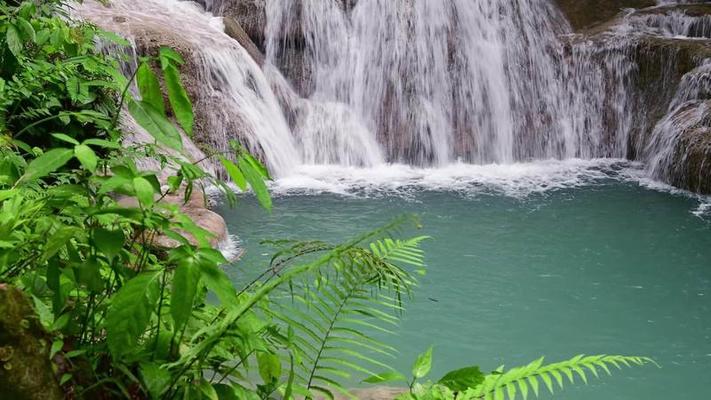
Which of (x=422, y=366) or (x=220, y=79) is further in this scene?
(x=220, y=79)

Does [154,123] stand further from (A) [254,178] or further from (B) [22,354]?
(B) [22,354]

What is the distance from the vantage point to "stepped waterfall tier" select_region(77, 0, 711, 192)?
38.4ft

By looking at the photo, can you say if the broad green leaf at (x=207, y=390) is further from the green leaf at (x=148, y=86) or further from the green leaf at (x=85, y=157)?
the green leaf at (x=148, y=86)

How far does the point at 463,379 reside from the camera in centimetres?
185

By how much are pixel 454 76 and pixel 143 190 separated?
1202 cm

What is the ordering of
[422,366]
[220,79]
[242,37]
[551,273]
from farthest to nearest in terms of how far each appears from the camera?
1. [242,37]
2. [220,79]
3. [551,273]
4. [422,366]

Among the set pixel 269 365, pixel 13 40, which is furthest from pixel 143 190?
pixel 13 40

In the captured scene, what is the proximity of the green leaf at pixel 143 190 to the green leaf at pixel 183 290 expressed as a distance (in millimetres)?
156

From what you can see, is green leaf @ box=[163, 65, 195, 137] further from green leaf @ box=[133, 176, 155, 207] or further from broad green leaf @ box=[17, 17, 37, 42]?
broad green leaf @ box=[17, 17, 37, 42]

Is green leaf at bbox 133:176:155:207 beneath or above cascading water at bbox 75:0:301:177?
beneath

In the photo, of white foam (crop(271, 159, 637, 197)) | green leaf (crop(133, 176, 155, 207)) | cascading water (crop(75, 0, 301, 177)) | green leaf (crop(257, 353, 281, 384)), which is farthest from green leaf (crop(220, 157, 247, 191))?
cascading water (crop(75, 0, 301, 177))

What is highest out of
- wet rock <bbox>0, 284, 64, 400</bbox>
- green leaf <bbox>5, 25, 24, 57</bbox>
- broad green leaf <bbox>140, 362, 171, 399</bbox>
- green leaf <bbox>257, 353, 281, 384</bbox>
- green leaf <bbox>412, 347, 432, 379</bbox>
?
green leaf <bbox>5, 25, 24, 57</bbox>

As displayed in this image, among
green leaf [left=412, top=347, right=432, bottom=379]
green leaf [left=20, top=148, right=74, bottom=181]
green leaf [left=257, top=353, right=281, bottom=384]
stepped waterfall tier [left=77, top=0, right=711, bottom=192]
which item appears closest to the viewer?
green leaf [left=20, top=148, right=74, bottom=181]

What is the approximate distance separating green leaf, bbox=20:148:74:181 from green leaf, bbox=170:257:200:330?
355mm
